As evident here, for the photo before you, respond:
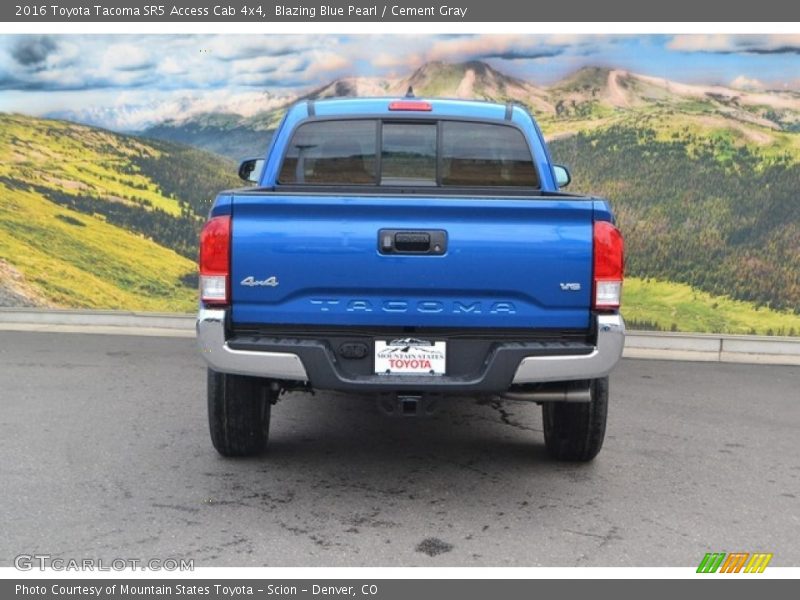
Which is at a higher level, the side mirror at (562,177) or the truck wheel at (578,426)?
the side mirror at (562,177)

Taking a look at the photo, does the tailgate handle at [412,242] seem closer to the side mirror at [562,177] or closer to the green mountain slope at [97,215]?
the side mirror at [562,177]

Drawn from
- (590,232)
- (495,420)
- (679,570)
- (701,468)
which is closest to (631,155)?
(495,420)

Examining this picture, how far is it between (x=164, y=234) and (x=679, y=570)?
7971 millimetres

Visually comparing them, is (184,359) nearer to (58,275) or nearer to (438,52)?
(58,275)

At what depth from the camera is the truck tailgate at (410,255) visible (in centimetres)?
399

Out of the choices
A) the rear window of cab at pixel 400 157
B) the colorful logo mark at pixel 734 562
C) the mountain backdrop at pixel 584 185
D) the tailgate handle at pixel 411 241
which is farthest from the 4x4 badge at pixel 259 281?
the mountain backdrop at pixel 584 185

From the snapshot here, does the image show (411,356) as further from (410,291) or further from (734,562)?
(734,562)

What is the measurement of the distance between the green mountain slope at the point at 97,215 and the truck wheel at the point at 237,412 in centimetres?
546

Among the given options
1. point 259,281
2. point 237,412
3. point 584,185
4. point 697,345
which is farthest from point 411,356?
point 584,185

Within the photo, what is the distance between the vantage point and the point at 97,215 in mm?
10266

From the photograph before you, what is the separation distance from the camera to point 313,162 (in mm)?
5398

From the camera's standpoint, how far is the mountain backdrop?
9227 mm

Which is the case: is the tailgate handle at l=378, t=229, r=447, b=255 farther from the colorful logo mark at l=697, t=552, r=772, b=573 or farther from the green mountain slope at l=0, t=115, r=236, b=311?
the green mountain slope at l=0, t=115, r=236, b=311
